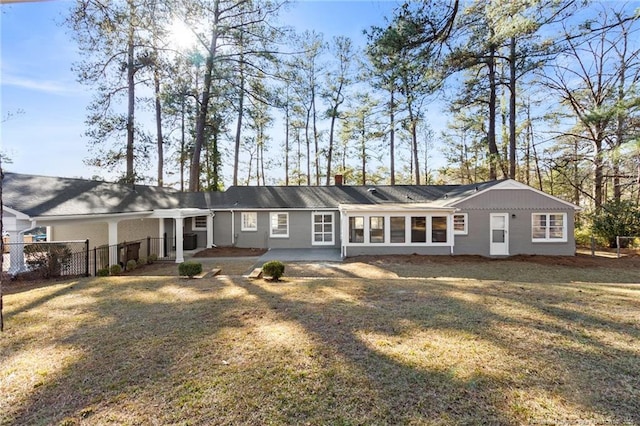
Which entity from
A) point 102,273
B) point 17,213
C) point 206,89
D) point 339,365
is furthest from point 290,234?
point 339,365

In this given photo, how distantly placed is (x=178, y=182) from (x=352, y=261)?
21044mm

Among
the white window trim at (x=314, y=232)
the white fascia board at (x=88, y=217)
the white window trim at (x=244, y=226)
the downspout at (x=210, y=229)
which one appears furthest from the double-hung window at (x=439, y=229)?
the white fascia board at (x=88, y=217)

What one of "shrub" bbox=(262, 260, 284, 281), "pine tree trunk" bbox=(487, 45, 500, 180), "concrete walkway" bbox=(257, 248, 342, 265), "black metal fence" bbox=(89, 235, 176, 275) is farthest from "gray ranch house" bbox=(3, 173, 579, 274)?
"shrub" bbox=(262, 260, 284, 281)

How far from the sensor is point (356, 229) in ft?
45.1

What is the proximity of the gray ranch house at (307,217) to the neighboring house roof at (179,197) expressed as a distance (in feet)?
0.17

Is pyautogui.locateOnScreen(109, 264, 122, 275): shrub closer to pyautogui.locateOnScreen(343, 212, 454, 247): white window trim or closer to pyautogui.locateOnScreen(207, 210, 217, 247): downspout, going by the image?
pyautogui.locateOnScreen(207, 210, 217, 247): downspout

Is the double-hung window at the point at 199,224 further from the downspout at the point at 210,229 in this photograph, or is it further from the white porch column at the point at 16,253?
the white porch column at the point at 16,253

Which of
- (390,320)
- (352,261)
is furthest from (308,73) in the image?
(390,320)

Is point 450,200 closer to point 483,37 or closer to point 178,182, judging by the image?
point 483,37

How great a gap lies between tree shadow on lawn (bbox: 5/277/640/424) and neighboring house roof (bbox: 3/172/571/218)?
19.4ft

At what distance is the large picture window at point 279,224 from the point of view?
15797 mm

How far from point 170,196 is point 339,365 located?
1665 centimetres

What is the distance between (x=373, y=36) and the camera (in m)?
7.73

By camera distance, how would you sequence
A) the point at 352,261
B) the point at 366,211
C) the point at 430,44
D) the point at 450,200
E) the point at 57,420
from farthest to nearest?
the point at 450,200 < the point at 366,211 < the point at 352,261 < the point at 430,44 < the point at 57,420
